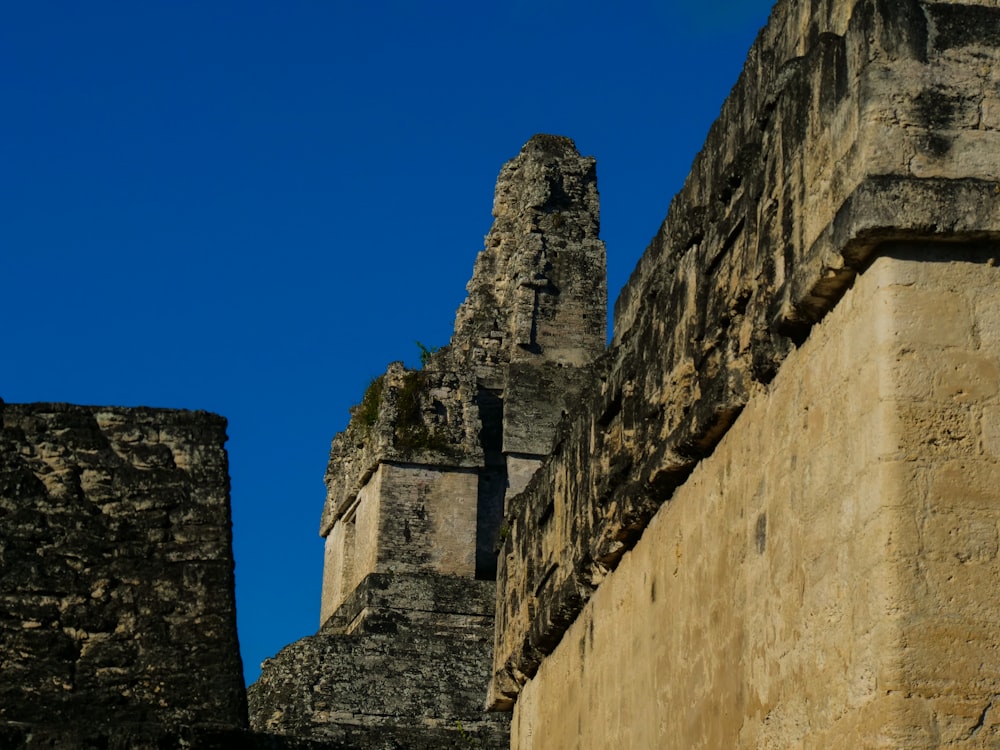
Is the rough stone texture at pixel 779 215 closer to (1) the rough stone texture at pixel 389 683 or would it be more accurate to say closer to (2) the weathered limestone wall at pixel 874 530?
(2) the weathered limestone wall at pixel 874 530

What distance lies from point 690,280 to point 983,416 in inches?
72.5

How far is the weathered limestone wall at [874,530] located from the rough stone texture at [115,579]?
214cm

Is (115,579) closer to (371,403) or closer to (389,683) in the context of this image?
(389,683)

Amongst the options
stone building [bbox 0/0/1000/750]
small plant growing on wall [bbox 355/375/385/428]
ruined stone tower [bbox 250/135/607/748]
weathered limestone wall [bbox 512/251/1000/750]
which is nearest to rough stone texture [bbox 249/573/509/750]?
ruined stone tower [bbox 250/135/607/748]

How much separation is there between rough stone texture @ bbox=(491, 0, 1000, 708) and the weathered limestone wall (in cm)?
12

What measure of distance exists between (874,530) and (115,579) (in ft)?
11.9

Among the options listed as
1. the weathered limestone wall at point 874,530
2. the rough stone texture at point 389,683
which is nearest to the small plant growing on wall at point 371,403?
the rough stone texture at point 389,683

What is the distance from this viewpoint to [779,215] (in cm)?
524

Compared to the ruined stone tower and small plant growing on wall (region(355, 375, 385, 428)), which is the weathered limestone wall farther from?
small plant growing on wall (region(355, 375, 385, 428))

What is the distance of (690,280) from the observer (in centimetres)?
617

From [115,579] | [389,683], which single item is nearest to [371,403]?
[389,683]

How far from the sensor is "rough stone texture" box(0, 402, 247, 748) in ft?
21.8

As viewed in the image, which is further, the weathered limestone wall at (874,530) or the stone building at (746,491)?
the stone building at (746,491)

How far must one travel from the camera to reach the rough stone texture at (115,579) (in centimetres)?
664
